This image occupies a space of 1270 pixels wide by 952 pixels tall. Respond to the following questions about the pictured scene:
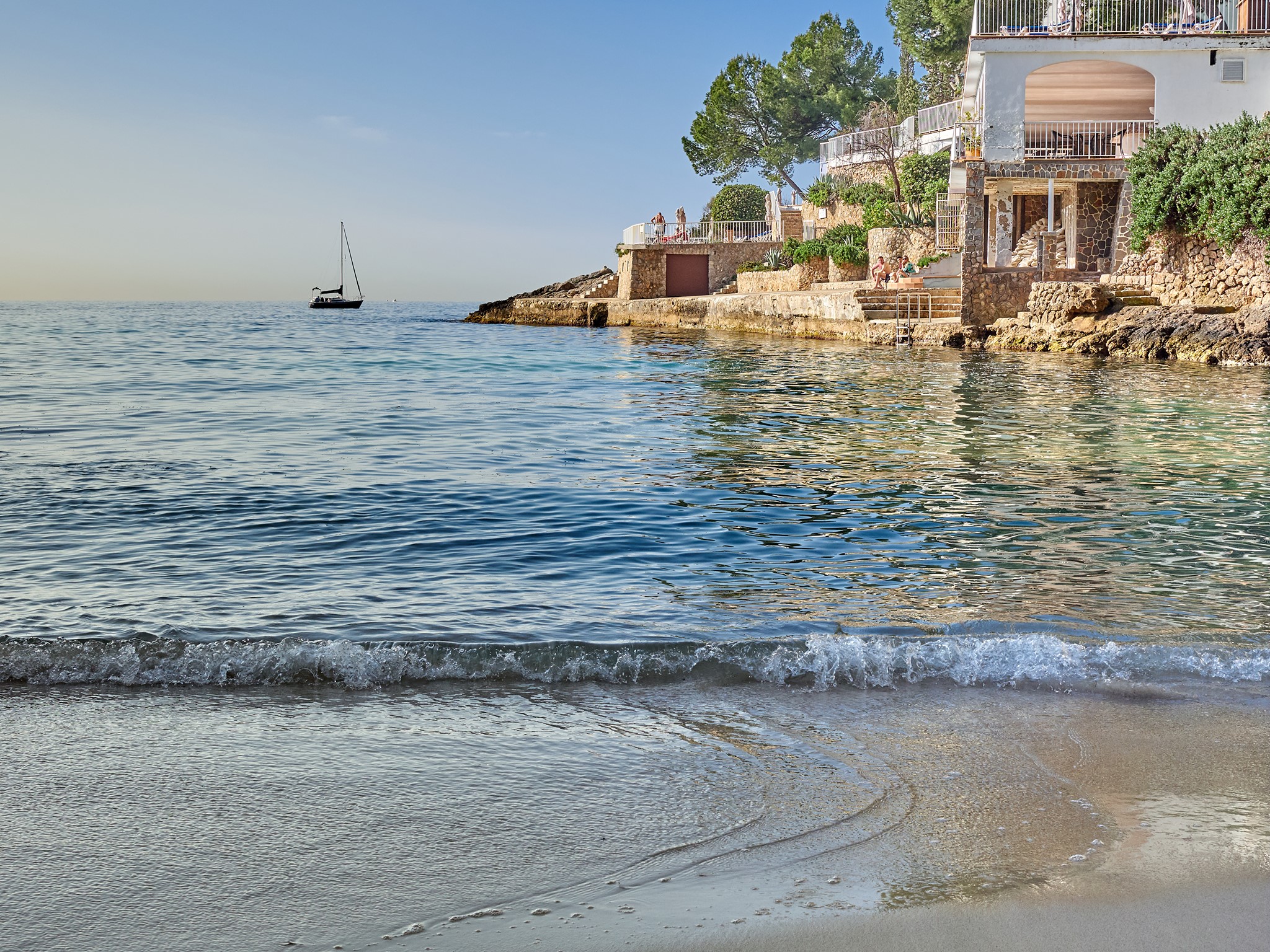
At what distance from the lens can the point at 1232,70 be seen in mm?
29250

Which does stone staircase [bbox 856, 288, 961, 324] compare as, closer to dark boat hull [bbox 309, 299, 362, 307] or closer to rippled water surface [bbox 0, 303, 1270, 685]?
rippled water surface [bbox 0, 303, 1270, 685]

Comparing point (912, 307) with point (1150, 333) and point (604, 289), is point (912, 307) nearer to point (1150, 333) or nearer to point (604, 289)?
point (1150, 333)

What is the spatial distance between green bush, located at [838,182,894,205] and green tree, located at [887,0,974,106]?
6126 millimetres

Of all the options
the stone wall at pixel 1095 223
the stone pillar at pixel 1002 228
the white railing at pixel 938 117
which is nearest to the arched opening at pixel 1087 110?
the stone wall at pixel 1095 223

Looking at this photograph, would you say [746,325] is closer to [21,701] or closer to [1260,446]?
[1260,446]

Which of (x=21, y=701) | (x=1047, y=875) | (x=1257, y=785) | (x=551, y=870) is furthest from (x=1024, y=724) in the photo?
(x=21, y=701)

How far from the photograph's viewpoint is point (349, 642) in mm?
5406

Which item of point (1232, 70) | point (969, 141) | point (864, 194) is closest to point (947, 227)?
point (969, 141)

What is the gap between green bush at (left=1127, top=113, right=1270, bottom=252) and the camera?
79.2ft

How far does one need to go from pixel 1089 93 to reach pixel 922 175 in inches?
301

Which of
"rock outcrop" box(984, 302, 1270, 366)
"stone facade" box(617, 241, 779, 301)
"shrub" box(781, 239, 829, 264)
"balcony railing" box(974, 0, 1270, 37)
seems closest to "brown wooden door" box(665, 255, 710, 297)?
"stone facade" box(617, 241, 779, 301)

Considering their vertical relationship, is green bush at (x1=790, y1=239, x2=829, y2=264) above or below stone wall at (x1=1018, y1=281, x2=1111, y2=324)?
above

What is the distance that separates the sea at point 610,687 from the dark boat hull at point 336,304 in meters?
83.2

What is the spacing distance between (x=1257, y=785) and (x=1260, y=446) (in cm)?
963
